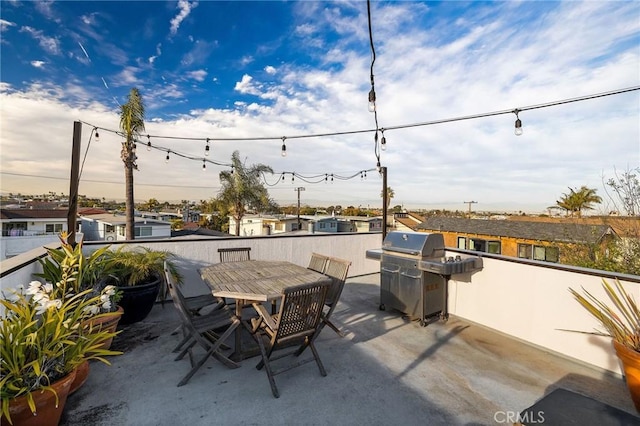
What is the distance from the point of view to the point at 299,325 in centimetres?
245

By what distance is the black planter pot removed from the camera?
3.38m

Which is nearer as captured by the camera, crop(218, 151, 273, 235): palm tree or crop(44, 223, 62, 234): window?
crop(218, 151, 273, 235): palm tree


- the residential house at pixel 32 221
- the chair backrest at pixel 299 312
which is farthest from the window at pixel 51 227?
the chair backrest at pixel 299 312

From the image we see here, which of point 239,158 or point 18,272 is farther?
point 239,158

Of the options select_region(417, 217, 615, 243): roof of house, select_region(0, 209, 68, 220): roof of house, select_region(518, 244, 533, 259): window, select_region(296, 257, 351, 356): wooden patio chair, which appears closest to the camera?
select_region(296, 257, 351, 356): wooden patio chair

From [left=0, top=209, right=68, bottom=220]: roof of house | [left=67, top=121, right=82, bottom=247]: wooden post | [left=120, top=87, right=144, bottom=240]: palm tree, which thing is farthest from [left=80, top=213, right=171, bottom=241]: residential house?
[left=67, top=121, right=82, bottom=247]: wooden post

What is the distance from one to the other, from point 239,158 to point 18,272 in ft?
49.0

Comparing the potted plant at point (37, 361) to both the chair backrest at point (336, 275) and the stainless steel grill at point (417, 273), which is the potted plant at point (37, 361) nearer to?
the chair backrest at point (336, 275)

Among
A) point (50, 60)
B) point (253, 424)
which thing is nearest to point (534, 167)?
point (253, 424)

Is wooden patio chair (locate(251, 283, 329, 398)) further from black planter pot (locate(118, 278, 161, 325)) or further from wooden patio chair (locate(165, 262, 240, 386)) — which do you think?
black planter pot (locate(118, 278, 161, 325))

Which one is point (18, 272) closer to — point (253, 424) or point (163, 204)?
point (253, 424)

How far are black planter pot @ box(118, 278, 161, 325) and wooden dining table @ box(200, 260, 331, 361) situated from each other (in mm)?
907

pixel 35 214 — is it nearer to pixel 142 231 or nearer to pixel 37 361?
pixel 142 231

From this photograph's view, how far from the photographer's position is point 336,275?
340 cm
